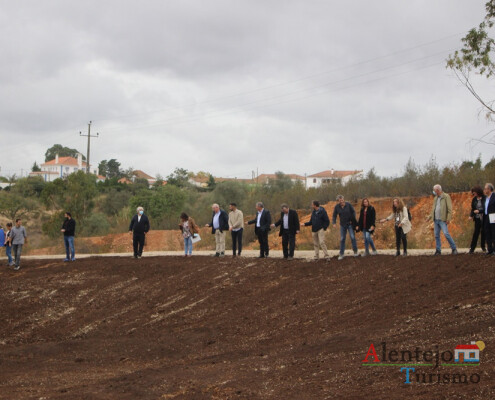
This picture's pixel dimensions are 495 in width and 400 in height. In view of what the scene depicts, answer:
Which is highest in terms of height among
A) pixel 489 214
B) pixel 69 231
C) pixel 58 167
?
pixel 58 167

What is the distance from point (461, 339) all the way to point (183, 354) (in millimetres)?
6256

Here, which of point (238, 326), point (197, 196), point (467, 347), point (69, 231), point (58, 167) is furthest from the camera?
point (58, 167)

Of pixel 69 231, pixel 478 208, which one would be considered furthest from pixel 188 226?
pixel 478 208

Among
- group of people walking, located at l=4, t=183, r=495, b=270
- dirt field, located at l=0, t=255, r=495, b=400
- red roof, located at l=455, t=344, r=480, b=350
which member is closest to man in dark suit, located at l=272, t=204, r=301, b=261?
group of people walking, located at l=4, t=183, r=495, b=270

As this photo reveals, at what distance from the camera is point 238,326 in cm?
1577

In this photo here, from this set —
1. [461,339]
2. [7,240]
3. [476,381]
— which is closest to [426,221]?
[7,240]

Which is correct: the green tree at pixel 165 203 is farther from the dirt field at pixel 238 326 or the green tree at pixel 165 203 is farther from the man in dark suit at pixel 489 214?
the man in dark suit at pixel 489 214

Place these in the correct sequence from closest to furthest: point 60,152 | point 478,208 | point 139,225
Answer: point 478,208 < point 139,225 < point 60,152

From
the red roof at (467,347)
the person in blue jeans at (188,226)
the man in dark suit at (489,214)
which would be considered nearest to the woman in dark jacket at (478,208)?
the man in dark suit at (489,214)

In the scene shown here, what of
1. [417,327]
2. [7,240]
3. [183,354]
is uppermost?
[7,240]

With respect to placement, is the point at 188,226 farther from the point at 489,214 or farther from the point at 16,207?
the point at 16,207

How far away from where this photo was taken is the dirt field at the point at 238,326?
9.68 m

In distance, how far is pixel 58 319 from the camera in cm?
1925

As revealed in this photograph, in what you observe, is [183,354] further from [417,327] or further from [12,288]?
[12,288]
